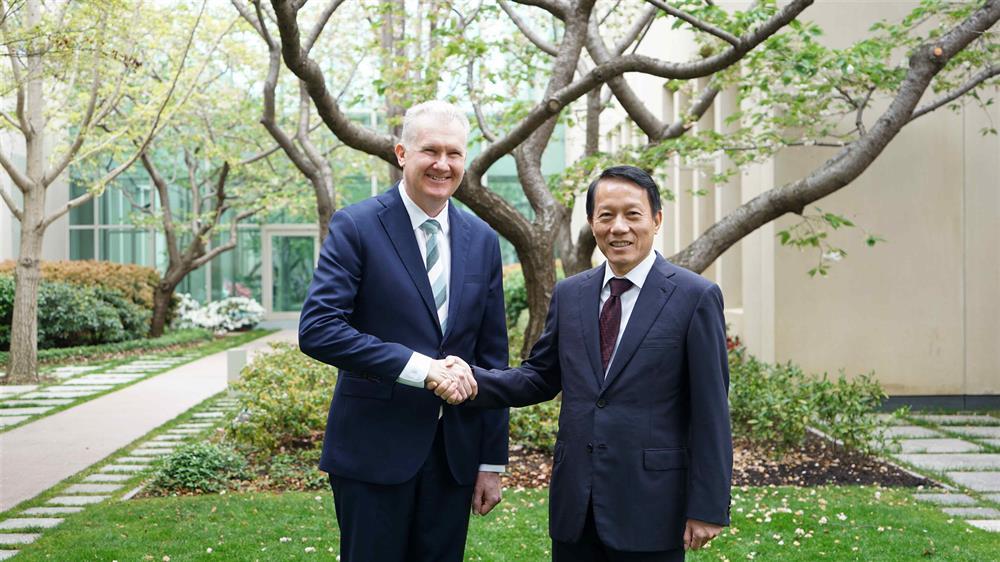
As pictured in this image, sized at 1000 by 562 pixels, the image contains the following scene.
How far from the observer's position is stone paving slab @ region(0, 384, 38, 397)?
10.9 meters

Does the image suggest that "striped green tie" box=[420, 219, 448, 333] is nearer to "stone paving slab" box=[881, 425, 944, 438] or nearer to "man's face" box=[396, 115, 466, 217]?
"man's face" box=[396, 115, 466, 217]

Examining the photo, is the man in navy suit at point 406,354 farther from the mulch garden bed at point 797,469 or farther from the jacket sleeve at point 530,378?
the mulch garden bed at point 797,469

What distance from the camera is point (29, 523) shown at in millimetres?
5531

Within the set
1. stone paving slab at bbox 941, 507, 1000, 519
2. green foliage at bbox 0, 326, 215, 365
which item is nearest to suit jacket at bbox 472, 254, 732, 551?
stone paving slab at bbox 941, 507, 1000, 519

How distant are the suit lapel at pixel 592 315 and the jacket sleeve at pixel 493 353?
352 mm

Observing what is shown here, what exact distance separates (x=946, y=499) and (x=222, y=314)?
18.6 metres

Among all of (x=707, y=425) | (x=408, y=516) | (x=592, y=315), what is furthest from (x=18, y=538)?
(x=707, y=425)

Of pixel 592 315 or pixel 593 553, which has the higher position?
pixel 592 315

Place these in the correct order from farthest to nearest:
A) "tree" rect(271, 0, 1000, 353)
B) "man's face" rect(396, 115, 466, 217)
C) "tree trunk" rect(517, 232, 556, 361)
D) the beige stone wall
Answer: the beige stone wall < "tree trunk" rect(517, 232, 556, 361) < "tree" rect(271, 0, 1000, 353) < "man's face" rect(396, 115, 466, 217)

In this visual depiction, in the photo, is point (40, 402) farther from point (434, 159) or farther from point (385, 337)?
→ point (434, 159)

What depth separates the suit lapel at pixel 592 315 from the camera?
274 cm

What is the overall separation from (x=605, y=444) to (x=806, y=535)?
280 centimetres

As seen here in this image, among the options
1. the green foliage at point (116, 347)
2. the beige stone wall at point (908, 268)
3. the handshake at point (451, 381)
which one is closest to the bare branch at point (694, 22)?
the handshake at point (451, 381)

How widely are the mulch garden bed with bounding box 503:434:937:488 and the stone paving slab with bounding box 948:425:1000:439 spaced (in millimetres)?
1696
